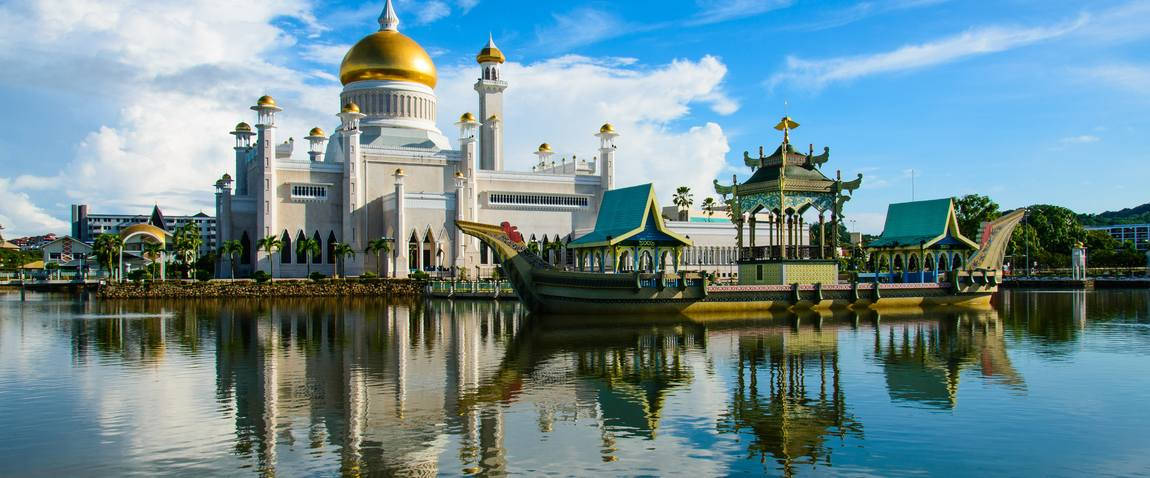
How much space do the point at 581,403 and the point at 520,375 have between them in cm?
353

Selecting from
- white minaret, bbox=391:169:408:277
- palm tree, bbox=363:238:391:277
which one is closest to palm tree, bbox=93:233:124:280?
palm tree, bbox=363:238:391:277

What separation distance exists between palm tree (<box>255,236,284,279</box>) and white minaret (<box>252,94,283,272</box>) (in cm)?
90

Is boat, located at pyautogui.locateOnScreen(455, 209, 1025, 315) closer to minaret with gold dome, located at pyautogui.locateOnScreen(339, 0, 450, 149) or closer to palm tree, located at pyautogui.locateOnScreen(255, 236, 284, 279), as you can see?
palm tree, located at pyautogui.locateOnScreen(255, 236, 284, 279)

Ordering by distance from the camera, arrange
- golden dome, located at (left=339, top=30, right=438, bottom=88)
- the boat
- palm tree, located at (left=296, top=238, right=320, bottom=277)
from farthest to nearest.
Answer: golden dome, located at (left=339, top=30, right=438, bottom=88), palm tree, located at (left=296, top=238, right=320, bottom=277), the boat

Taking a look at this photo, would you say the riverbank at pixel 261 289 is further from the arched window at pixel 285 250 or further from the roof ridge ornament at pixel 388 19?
the roof ridge ornament at pixel 388 19

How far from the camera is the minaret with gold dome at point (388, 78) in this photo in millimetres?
72250

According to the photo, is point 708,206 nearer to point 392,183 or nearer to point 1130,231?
point 392,183

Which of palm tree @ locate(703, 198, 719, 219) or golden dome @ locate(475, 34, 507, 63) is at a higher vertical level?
golden dome @ locate(475, 34, 507, 63)

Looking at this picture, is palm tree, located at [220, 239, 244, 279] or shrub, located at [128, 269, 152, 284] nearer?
palm tree, located at [220, 239, 244, 279]

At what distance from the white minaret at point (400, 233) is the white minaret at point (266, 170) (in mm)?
8719

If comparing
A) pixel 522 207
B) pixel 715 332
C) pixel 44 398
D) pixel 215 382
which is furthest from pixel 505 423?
pixel 522 207

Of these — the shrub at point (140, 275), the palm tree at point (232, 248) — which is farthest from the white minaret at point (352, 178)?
the shrub at point (140, 275)

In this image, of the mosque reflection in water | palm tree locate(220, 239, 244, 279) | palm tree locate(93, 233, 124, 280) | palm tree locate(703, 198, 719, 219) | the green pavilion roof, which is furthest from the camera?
palm tree locate(703, 198, 719, 219)

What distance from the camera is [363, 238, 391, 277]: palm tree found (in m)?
63.9
